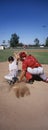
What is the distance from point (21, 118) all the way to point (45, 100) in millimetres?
1334

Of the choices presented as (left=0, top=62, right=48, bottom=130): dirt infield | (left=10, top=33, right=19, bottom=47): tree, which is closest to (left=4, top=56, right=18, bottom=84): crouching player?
→ (left=0, top=62, right=48, bottom=130): dirt infield

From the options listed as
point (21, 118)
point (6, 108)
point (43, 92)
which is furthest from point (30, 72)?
point (21, 118)

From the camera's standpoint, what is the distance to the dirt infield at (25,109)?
16.4 ft

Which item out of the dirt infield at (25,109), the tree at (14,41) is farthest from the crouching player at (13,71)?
the tree at (14,41)

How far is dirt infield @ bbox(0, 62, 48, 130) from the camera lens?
500 centimetres

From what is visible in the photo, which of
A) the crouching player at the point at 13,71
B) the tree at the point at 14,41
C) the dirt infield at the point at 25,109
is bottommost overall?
the tree at the point at 14,41

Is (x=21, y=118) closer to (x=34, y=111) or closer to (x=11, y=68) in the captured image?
(x=34, y=111)

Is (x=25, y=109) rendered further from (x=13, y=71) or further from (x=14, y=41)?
(x=14, y=41)

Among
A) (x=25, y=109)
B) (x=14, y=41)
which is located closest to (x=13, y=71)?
(x=25, y=109)

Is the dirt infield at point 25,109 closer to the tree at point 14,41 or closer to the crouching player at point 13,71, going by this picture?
the crouching player at point 13,71

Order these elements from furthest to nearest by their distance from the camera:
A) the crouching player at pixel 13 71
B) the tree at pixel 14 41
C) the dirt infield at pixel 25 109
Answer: the tree at pixel 14 41, the crouching player at pixel 13 71, the dirt infield at pixel 25 109

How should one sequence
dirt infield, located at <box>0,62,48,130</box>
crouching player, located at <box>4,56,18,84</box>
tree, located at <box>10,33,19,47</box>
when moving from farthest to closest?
tree, located at <box>10,33,19,47</box>, crouching player, located at <box>4,56,18,84</box>, dirt infield, located at <box>0,62,48,130</box>

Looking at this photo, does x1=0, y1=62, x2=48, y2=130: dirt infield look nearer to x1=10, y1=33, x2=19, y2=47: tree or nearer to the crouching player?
the crouching player

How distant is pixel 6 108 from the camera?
5969 mm
